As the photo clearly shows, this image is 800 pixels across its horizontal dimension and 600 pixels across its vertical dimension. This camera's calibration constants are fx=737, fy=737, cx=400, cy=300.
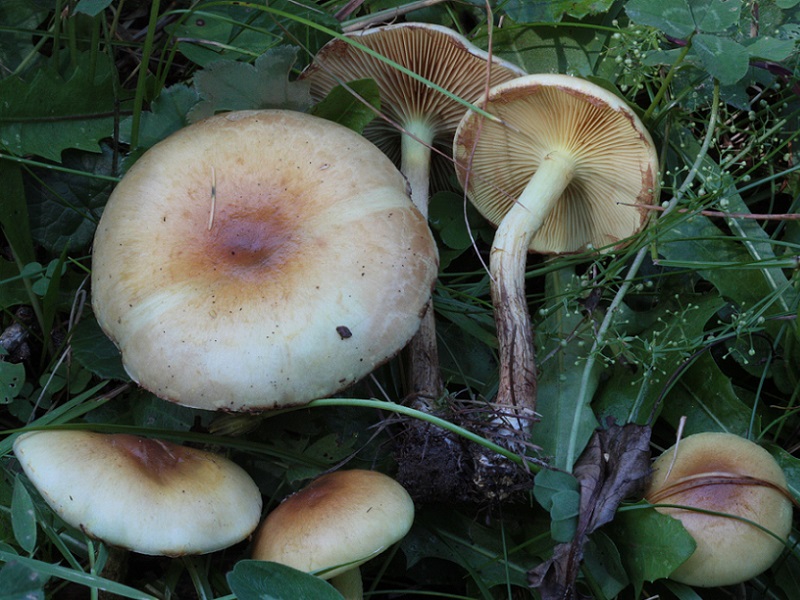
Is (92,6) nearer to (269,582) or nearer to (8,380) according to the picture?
(8,380)

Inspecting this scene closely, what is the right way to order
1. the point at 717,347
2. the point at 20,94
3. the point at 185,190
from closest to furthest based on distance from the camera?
the point at 185,190
the point at 20,94
the point at 717,347

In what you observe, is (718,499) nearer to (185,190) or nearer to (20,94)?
(185,190)

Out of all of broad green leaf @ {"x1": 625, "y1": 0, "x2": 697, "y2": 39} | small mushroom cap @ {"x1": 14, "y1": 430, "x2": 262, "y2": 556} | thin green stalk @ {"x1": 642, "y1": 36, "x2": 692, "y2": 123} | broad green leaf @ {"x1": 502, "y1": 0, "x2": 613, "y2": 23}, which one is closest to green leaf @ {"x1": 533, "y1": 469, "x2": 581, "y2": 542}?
small mushroom cap @ {"x1": 14, "y1": 430, "x2": 262, "y2": 556}

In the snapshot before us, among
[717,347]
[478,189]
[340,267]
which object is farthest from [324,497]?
[717,347]

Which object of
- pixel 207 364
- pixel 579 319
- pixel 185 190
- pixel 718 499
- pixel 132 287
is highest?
pixel 185 190

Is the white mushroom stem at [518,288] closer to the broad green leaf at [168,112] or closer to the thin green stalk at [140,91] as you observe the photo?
the broad green leaf at [168,112]

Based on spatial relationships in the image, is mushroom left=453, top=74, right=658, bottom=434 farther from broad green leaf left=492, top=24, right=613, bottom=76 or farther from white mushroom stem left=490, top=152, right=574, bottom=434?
broad green leaf left=492, top=24, right=613, bottom=76

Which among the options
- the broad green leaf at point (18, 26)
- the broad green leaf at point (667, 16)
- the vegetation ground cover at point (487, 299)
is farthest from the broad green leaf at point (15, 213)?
the broad green leaf at point (667, 16)
